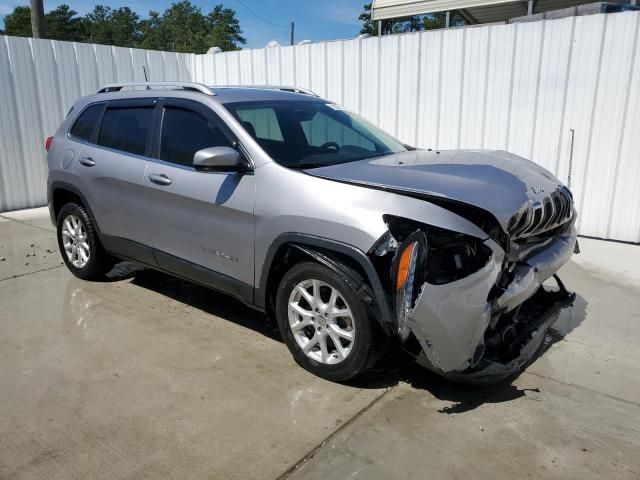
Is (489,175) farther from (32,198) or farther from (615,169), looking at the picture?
(32,198)

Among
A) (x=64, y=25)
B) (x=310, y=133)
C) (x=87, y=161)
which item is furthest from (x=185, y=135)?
(x=64, y=25)

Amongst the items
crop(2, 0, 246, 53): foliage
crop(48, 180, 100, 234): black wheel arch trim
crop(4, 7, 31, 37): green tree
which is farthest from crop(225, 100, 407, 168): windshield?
crop(4, 7, 31, 37): green tree

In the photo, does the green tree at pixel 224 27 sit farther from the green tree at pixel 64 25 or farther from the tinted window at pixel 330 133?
the tinted window at pixel 330 133

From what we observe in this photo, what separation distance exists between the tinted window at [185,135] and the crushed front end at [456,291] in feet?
5.37

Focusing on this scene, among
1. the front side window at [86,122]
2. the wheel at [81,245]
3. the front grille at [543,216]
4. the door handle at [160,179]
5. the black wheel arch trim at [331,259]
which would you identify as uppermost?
the front side window at [86,122]

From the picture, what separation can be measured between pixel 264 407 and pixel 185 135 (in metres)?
2.15

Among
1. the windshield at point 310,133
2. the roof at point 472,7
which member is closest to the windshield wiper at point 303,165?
the windshield at point 310,133

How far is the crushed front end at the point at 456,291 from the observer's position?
9.33 feet

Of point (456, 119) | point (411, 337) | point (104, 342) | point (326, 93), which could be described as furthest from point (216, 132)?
point (326, 93)

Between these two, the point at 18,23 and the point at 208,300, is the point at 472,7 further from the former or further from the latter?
the point at 18,23

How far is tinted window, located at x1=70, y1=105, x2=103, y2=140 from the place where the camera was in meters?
5.11

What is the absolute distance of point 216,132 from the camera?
12.9ft

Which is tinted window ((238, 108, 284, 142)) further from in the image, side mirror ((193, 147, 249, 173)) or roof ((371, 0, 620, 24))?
roof ((371, 0, 620, 24))

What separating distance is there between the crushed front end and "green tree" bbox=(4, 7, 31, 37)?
72.0m
